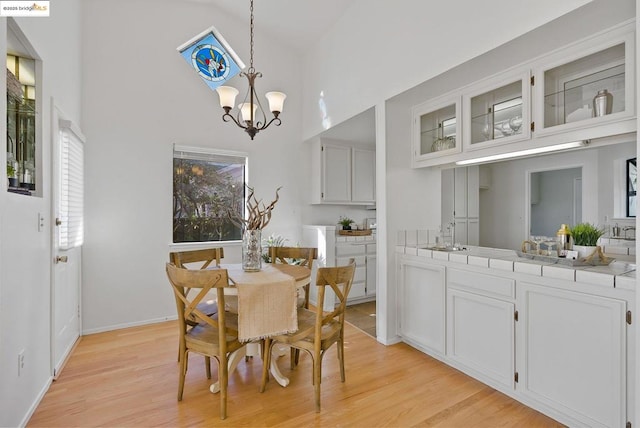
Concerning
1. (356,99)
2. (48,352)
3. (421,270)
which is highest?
(356,99)

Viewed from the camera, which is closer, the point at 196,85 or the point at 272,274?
the point at 272,274

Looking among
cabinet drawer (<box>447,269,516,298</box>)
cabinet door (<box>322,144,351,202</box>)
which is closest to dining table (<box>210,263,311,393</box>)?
cabinet drawer (<box>447,269,516,298</box>)

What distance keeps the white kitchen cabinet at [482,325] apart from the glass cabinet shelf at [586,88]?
3.81 feet

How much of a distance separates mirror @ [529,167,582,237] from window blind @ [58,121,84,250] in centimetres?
415

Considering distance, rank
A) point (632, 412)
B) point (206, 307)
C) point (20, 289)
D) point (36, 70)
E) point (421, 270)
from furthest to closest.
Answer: point (421, 270) → point (206, 307) → point (36, 70) → point (20, 289) → point (632, 412)

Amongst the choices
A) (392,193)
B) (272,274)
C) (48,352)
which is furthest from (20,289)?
(392,193)

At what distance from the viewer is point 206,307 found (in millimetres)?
2688

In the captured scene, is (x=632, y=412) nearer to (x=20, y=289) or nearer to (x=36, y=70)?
(x=20, y=289)

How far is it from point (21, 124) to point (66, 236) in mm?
1087

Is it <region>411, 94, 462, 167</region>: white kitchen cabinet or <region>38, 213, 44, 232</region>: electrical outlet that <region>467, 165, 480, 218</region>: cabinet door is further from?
<region>38, 213, 44, 232</region>: electrical outlet

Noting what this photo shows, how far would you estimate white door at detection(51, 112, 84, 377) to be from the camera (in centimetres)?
259

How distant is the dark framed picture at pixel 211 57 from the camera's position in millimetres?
4051

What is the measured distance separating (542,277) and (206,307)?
2.48 m

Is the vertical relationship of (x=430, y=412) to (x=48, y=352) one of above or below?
below
